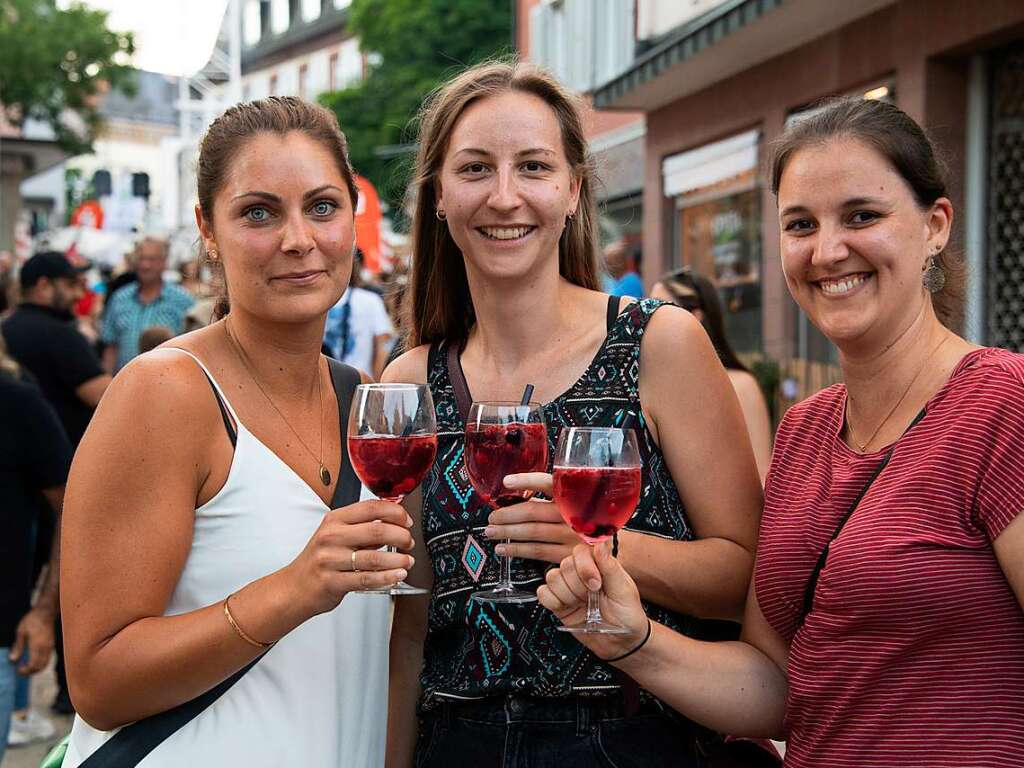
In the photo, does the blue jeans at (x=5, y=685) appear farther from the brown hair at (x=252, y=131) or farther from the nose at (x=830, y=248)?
the nose at (x=830, y=248)

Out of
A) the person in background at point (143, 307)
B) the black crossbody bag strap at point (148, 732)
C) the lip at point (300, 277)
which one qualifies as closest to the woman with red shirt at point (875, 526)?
the black crossbody bag strap at point (148, 732)

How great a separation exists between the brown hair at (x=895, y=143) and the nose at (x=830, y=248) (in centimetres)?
16

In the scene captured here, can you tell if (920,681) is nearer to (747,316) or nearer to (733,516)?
(733,516)

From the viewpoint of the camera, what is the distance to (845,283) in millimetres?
2338

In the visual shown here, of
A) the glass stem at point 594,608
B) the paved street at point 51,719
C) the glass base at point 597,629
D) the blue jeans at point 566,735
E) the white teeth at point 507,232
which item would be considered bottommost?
the paved street at point 51,719

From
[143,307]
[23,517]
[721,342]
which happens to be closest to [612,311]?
[23,517]

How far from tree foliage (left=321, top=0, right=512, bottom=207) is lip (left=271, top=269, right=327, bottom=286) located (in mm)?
36297

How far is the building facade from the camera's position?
9258mm

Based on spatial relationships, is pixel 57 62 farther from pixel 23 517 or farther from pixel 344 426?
pixel 344 426

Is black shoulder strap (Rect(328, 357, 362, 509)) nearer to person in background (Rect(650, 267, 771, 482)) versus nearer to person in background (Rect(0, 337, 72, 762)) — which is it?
person in background (Rect(0, 337, 72, 762))

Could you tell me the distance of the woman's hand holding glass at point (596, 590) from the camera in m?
2.23

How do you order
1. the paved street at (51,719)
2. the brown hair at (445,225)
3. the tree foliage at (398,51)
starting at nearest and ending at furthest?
the brown hair at (445,225)
the paved street at (51,719)
the tree foliage at (398,51)

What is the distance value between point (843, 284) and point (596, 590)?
74 centimetres

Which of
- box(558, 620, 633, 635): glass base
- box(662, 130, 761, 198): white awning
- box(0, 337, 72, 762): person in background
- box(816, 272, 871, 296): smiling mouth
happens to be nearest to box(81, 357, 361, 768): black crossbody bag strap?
box(558, 620, 633, 635): glass base
